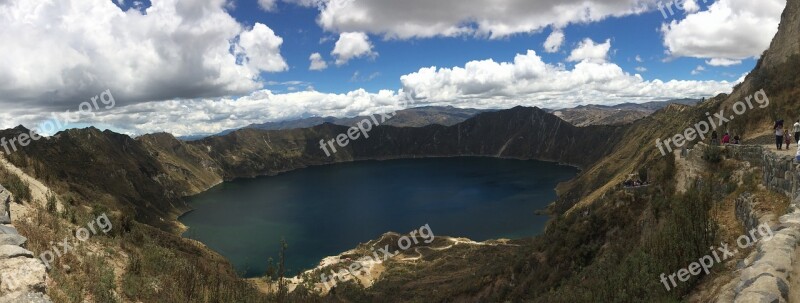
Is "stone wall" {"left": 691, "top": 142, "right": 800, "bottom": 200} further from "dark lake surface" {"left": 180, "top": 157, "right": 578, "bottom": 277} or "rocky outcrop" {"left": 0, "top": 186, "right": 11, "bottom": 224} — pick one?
"dark lake surface" {"left": 180, "top": 157, "right": 578, "bottom": 277}

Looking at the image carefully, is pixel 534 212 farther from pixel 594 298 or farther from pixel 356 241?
pixel 594 298

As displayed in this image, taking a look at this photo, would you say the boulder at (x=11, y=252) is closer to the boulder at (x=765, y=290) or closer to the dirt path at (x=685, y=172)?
the boulder at (x=765, y=290)

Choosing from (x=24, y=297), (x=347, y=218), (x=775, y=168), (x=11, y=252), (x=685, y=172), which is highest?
(x=11, y=252)

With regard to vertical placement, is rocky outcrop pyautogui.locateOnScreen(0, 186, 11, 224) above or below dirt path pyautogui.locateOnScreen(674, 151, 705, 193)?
above

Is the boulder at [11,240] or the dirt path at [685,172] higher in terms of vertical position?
the boulder at [11,240]

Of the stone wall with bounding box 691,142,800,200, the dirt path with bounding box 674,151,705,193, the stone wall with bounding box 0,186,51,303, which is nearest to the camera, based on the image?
the stone wall with bounding box 0,186,51,303

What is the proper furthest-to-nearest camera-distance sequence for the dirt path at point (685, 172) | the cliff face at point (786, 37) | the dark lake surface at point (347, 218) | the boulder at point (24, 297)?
the dark lake surface at point (347, 218) → the cliff face at point (786, 37) → the dirt path at point (685, 172) → the boulder at point (24, 297)

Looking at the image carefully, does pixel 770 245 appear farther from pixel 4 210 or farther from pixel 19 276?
pixel 4 210

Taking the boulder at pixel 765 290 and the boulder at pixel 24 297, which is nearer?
the boulder at pixel 765 290

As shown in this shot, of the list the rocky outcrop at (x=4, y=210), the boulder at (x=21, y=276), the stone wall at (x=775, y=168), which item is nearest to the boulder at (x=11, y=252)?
the boulder at (x=21, y=276)

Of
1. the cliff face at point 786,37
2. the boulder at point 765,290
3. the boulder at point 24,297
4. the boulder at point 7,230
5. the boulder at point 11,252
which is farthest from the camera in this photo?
the cliff face at point 786,37

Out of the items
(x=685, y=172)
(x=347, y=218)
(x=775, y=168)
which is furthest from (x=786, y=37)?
(x=347, y=218)

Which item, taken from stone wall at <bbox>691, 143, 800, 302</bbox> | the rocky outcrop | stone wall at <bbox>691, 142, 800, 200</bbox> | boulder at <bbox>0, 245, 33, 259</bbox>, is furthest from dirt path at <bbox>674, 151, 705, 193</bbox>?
the rocky outcrop
